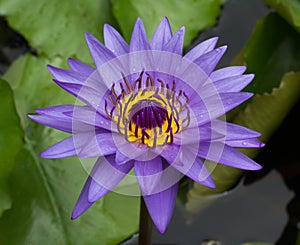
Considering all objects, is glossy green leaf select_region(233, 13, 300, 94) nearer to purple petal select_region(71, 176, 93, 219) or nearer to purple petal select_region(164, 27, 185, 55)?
purple petal select_region(164, 27, 185, 55)

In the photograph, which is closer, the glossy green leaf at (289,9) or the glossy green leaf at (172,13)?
the glossy green leaf at (289,9)

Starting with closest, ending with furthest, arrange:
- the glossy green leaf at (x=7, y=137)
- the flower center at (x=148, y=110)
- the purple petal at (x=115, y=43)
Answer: the flower center at (x=148, y=110), the purple petal at (x=115, y=43), the glossy green leaf at (x=7, y=137)

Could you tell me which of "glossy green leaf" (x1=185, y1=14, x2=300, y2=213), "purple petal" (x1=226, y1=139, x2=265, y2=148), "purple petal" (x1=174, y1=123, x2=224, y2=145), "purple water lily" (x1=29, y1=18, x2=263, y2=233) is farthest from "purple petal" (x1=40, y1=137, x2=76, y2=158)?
"glossy green leaf" (x1=185, y1=14, x2=300, y2=213)

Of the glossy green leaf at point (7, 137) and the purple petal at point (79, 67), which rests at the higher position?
the purple petal at point (79, 67)

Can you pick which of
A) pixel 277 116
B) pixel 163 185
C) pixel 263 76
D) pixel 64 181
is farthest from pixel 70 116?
pixel 263 76

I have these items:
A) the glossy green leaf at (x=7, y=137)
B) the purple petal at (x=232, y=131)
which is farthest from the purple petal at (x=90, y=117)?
the glossy green leaf at (x=7, y=137)

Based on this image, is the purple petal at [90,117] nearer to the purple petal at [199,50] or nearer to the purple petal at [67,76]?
the purple petal at [67,76]

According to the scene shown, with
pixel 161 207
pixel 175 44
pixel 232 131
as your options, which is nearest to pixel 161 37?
pixel 175 44
